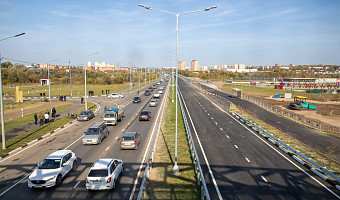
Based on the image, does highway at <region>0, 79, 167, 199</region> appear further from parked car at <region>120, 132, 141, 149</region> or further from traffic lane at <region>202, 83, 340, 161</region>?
traffic lane at <region>202, 83, 340, 161</region>

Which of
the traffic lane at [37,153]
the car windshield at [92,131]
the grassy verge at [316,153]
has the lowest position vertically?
the traffic lane at [37,153]

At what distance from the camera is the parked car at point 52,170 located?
1206cm

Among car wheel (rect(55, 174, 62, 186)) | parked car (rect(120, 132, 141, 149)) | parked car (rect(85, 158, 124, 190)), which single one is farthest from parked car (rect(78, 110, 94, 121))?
parked car (rect(85, 158, 124, 190))

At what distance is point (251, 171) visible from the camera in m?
15.0

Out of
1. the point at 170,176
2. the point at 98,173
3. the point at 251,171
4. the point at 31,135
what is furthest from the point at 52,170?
the point at 31,135

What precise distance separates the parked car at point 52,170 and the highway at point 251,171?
8501 millimetres

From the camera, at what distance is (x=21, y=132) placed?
976 inches

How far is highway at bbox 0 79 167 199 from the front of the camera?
11875 millimetres

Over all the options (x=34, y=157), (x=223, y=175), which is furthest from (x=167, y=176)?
(x=34, y=157)

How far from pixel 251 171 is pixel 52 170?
12.2 meters

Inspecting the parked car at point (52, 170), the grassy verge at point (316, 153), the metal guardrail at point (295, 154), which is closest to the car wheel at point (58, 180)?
the parked car at point (52, 170)

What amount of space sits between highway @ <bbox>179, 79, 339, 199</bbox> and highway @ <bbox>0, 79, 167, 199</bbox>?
489cm

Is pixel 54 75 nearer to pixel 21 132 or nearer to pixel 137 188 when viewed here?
pixel 21 132

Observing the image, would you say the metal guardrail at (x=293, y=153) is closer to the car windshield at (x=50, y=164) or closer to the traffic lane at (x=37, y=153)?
the car windshield at (x=50, y=164)
